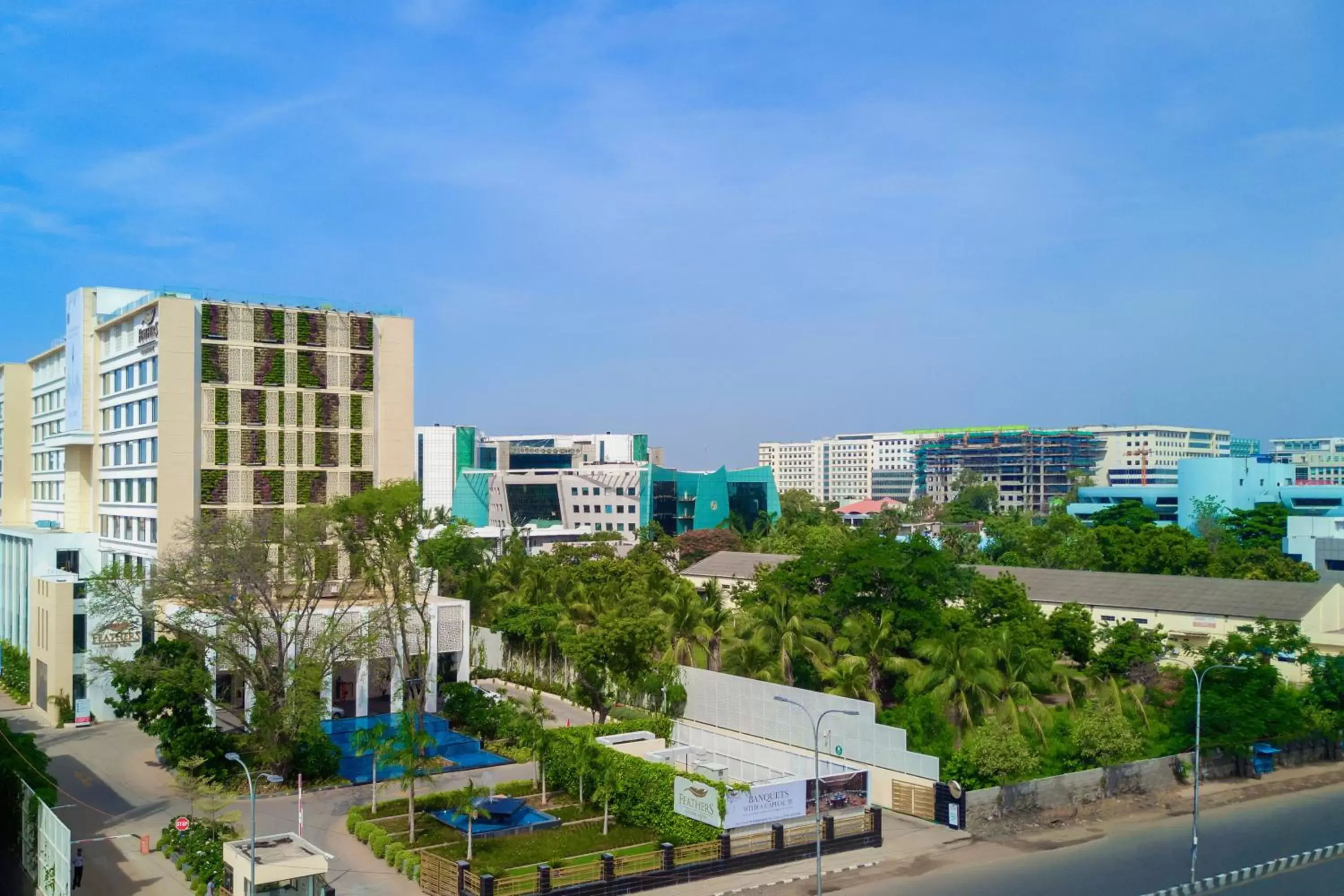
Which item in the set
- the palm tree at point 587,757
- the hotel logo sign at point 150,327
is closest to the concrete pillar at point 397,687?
the palm tree at point 587,757

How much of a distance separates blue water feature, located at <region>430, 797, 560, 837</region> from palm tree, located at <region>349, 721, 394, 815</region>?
233 cm

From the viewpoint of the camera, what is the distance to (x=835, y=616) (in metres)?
45.5

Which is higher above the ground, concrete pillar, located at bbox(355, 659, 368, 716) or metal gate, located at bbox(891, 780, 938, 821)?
concrete pillar, located at bbox(355, 659, 368, 716)

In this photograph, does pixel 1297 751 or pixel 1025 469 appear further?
pixel 1025 469

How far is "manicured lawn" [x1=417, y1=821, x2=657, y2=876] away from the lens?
28.9m

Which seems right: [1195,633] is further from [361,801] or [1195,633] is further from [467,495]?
[467,495]

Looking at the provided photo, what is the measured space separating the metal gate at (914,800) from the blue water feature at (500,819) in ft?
35.1

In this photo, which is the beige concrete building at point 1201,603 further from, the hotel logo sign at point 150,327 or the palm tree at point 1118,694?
the hotel logo sign at point 150,327

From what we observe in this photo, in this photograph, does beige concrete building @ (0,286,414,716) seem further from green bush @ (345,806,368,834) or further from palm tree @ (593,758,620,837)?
Answer: palm tree @ (593,758,620,837)

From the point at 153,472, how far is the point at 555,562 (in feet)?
80.8

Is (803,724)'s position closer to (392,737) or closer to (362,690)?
(392,737)

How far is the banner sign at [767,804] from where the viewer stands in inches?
1184

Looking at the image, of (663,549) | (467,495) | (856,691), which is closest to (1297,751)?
(856,691)

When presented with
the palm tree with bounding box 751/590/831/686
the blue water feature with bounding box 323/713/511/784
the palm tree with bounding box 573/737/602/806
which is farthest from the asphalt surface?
the blue water feature with bounding box 323/713/511/784
